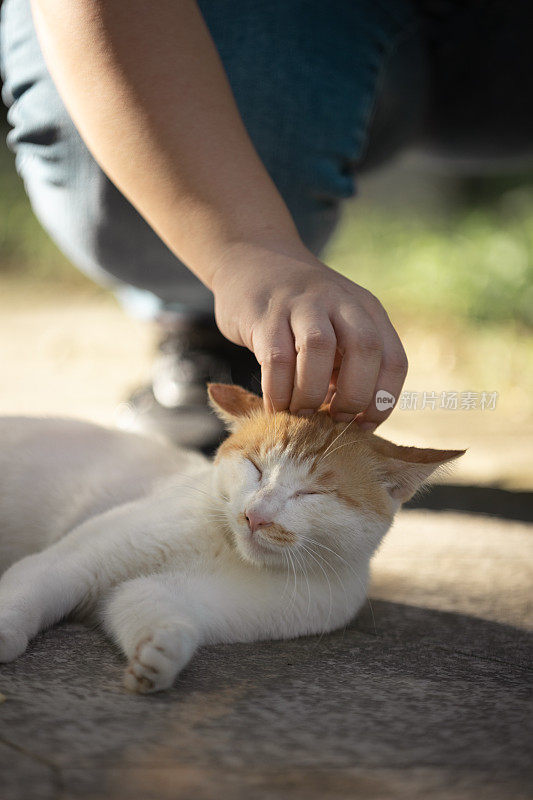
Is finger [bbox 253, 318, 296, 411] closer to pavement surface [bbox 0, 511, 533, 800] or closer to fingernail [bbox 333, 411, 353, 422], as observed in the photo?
fingernail [bbox 333, 411, 353, 422]

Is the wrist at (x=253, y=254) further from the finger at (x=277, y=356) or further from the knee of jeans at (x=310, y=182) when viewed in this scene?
the knee of jeans at (x=310, y=182)

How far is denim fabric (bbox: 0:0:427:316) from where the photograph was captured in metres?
1.57

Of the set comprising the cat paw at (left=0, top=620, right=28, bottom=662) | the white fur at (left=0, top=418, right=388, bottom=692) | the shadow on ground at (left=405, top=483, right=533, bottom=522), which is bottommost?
the cat paw at (left=0, top=620, right=28, bottom=662)

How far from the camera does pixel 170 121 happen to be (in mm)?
1083

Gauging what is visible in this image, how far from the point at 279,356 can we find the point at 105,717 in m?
0.42

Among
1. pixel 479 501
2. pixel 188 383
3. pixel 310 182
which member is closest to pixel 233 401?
pixel 310 182

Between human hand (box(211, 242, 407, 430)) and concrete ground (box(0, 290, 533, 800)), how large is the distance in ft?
1.07

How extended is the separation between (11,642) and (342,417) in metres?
0.49

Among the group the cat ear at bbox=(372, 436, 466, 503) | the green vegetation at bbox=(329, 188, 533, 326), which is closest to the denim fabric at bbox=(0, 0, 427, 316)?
the cat ear at bbox=(372, 436, 466, 503)

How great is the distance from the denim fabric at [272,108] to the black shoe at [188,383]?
0.25 metres

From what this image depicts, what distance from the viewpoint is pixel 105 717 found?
79 cm

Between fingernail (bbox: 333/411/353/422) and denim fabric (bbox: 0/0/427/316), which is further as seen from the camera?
denim fabric (bbox: 0/0/427/316)

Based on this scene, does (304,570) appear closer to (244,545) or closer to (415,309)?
(244,545)

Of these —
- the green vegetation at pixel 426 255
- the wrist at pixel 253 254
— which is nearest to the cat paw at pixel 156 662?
the wrist at pixel 253 254
